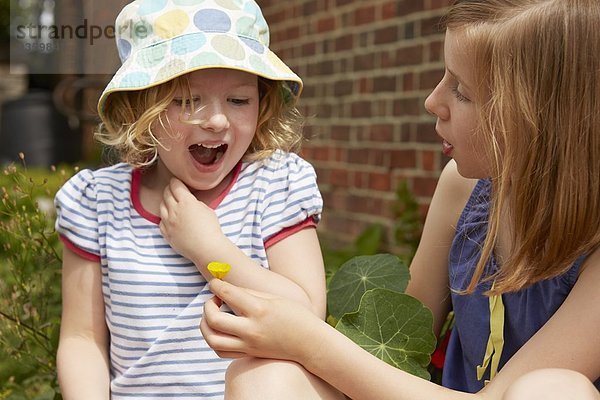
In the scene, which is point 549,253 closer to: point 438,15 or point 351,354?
point 351,354

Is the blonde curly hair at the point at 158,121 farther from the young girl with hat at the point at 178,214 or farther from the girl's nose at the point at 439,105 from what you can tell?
the girl's nose at the point at 439,105

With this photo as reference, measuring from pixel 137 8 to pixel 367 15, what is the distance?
203cm

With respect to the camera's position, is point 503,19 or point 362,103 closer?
point 503,19

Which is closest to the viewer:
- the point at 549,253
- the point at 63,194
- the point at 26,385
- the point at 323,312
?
the point at 549,253

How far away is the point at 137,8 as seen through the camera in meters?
1.79

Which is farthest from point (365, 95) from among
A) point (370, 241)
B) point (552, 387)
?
point (552, 387)

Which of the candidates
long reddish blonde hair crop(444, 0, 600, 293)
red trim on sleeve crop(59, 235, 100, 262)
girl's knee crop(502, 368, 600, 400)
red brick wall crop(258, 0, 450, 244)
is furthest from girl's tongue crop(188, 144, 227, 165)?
red brick wall crop(258, 0, 450, 244)

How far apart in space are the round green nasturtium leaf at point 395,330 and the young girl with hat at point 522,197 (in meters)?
0.17

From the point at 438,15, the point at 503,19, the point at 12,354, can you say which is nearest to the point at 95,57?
the point at 438,15

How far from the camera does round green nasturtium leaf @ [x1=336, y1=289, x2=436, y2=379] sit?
1675 millimetres

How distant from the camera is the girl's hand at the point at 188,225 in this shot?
1706mm

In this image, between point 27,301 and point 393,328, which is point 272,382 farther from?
point 27,301

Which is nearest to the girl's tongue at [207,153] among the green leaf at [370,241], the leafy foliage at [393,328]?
the leafy foliage at [393,328]

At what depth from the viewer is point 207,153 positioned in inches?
72.2
